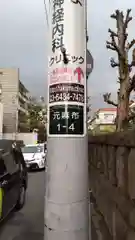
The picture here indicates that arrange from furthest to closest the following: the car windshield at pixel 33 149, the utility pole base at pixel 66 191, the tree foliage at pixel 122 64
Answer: the car windshield at pixel 33 149 → the tree foliage at pixel 122 64 → the utility pole base at pixel 66 191

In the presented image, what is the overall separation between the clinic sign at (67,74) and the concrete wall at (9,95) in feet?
258

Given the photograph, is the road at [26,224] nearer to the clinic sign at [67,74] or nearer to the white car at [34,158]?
the clinic sign at [67,74]

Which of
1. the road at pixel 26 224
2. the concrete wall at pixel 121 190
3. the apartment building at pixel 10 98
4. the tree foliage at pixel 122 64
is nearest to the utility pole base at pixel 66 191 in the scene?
the concrete wall at pixel 121 190

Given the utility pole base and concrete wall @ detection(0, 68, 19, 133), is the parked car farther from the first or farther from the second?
concrete wall @ detection(0, 68, 19, 133)

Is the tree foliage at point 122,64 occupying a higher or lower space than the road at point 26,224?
higher

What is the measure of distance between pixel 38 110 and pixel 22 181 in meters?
69.1

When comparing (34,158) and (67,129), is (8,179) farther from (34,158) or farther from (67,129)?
(34,158)

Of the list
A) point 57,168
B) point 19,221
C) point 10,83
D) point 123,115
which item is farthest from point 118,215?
point 10,83

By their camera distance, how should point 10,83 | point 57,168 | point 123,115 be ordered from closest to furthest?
point 57,168 < point 123,115 < point 10,83

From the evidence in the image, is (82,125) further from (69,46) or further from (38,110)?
(38,110)

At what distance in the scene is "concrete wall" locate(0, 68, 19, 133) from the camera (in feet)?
274

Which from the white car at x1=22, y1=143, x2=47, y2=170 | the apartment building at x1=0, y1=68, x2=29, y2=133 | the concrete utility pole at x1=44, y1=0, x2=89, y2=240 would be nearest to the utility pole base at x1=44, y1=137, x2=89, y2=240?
the concrete utility pole at x1=44, y1=0, x2=89, y2=240

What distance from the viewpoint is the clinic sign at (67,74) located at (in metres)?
3.06

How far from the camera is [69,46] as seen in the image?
3.06 m
